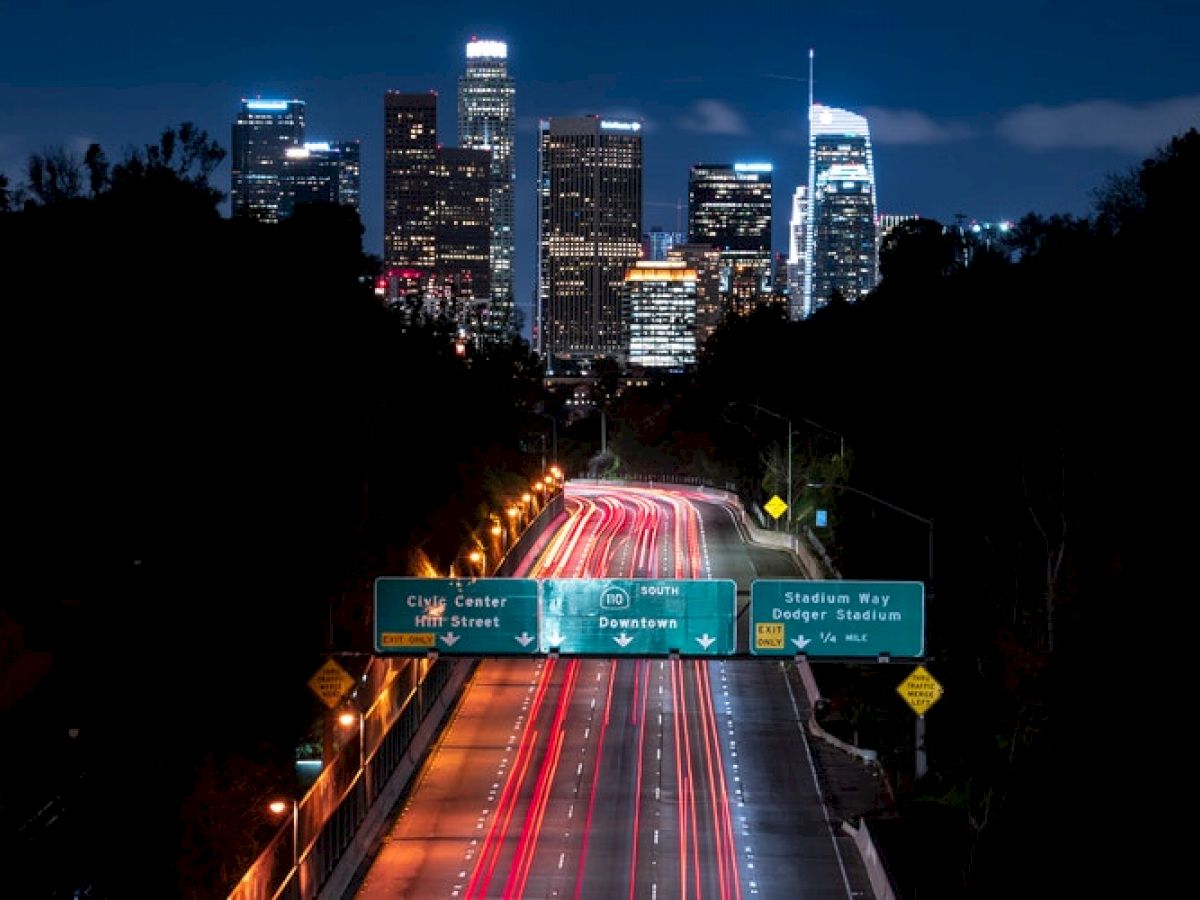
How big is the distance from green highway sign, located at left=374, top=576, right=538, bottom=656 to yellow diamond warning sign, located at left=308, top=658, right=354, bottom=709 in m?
0.94

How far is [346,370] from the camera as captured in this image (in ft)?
212

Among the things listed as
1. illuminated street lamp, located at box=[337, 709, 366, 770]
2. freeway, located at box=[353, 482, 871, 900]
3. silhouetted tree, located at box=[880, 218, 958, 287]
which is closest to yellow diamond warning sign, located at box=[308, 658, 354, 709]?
illuminated street lamp, located at box=[337, 709, 366, 770]

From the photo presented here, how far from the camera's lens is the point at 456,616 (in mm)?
37406

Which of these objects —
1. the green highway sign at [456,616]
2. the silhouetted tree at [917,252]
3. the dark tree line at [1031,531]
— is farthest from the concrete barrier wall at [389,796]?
the silhouetted tree at [917,252]

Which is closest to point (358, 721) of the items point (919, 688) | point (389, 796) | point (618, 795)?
point (389, 796)

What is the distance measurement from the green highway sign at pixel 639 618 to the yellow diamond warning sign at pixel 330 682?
4.23m

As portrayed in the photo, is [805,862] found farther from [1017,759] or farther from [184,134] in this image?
[184,134]

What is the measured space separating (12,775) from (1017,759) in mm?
21892

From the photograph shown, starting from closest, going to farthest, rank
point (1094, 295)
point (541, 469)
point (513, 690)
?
point (1094, 295), point (513, 690), point (541, 469)

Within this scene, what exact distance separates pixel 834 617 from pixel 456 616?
25.8 feet

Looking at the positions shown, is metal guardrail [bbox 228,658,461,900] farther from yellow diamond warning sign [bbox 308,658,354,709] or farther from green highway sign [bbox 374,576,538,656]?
green highway sign [bbox 374,576,538,656]

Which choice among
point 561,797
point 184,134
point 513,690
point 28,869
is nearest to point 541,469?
point 184,134

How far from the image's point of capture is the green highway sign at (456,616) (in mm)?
37312

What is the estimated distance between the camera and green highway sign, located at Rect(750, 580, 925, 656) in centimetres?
3709
